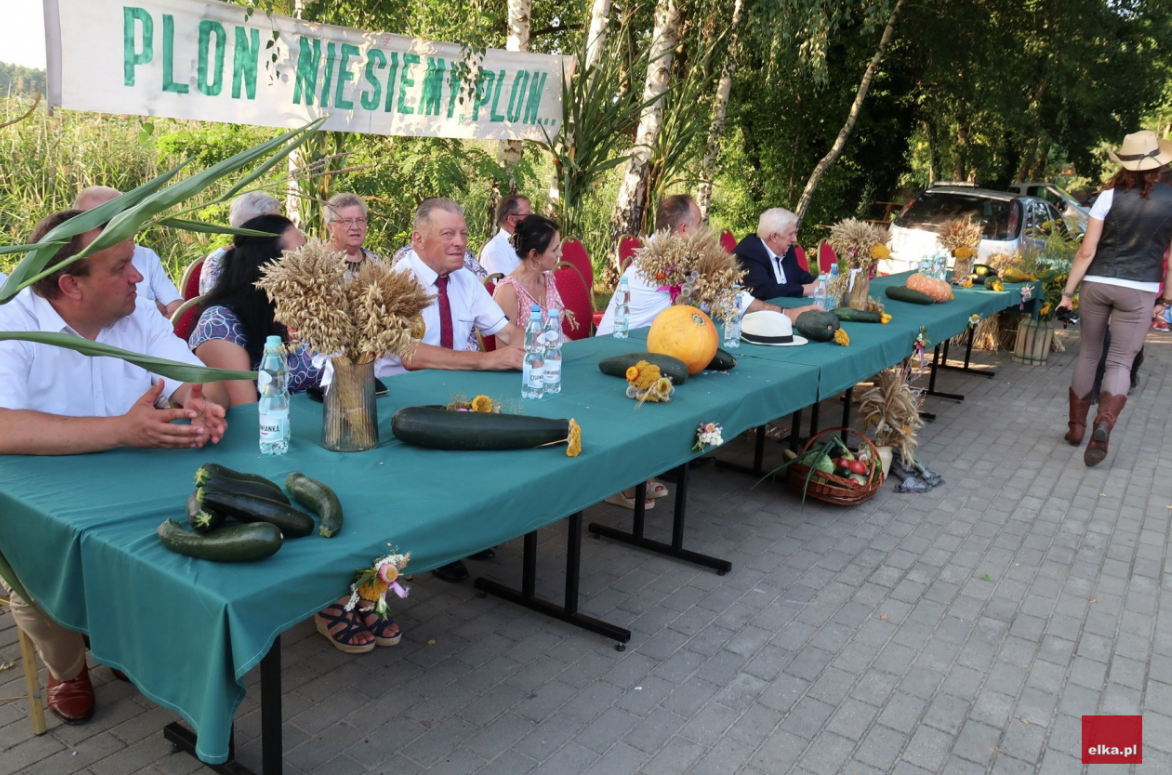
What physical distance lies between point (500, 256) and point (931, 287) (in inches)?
125

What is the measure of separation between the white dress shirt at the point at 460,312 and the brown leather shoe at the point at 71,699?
1.76 metres

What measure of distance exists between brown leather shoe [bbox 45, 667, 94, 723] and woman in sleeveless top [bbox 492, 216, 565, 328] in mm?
2618

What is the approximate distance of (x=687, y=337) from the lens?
144 inches

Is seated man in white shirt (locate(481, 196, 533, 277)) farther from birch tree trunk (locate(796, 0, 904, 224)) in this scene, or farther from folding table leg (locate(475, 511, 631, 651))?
birch tree trunk (locate(796, 0, 904, 224))

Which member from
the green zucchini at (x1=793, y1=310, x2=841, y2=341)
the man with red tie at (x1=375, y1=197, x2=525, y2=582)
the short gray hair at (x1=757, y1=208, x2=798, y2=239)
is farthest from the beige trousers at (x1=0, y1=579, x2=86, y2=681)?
the short gray hair at (x1=757, y1=208, x2=798, y2=239)

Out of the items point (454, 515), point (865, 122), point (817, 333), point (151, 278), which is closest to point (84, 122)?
point (151, 278)

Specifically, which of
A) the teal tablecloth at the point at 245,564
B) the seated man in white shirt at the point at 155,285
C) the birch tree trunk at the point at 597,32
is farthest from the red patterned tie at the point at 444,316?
the birch tree trunk at the point at 597,32

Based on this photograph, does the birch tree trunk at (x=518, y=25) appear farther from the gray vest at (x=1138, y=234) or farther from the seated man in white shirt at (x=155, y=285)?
the gray vest at (x=1138, y=234)

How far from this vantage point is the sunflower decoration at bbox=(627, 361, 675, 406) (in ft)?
10.7

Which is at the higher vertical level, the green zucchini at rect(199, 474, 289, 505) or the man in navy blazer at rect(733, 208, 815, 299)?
the man in navy blazer at rect(733, 208, 815, 299)

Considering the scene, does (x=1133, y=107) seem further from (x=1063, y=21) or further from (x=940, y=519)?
(x=940, y=519)

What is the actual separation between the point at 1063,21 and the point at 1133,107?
374cm

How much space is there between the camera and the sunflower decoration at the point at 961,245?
7.60 metres

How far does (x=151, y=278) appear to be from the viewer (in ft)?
16.3
